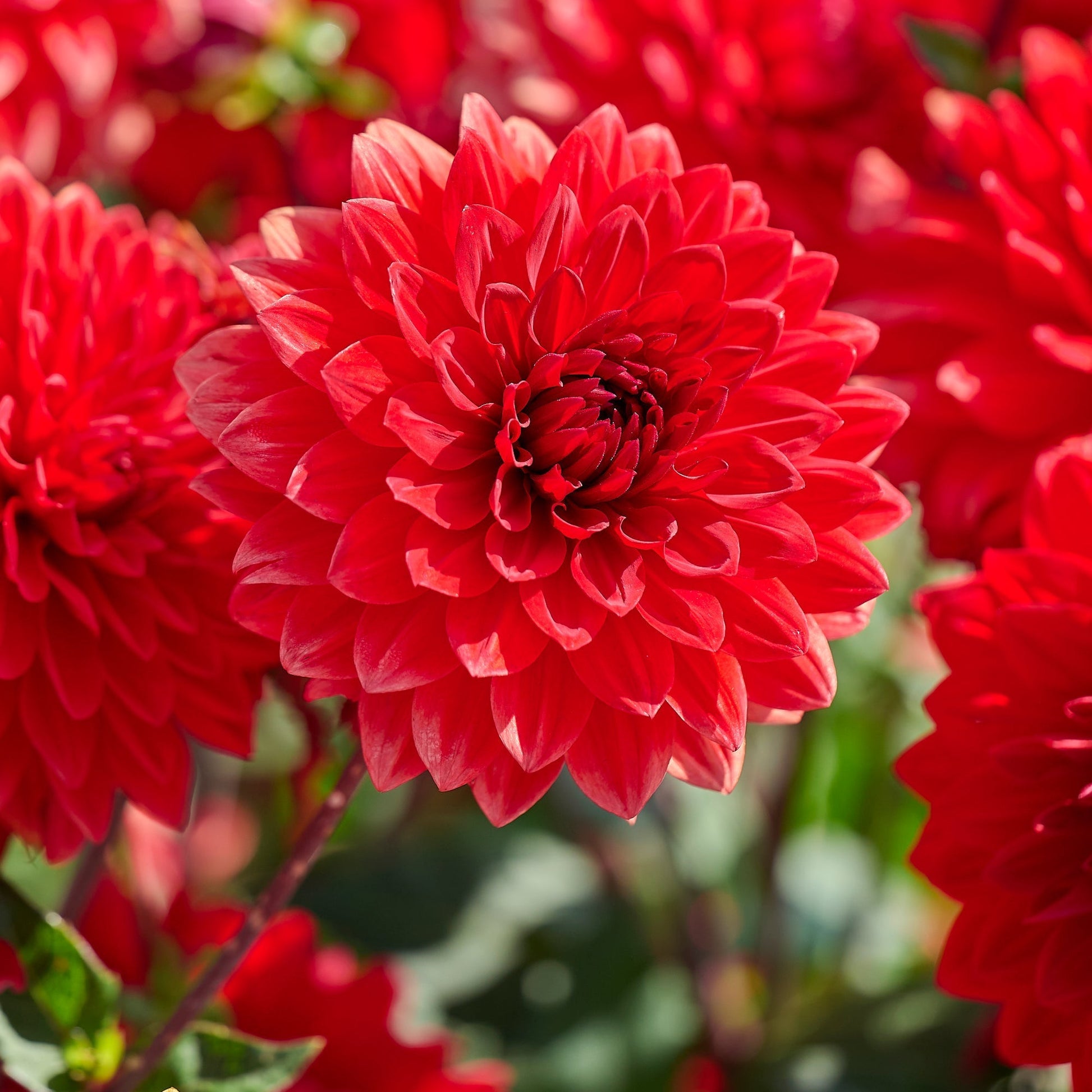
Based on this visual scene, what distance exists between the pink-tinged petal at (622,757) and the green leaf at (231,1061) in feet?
0.58

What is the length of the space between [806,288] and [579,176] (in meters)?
0.11

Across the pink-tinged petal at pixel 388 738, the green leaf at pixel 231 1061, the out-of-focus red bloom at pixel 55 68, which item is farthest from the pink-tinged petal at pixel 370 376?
the out-of-focus red bloom at pixel 55 68

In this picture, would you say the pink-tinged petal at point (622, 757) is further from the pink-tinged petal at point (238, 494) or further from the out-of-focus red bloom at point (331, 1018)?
the out-of-focus red bloom at point (331, 1018)

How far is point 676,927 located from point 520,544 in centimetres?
66

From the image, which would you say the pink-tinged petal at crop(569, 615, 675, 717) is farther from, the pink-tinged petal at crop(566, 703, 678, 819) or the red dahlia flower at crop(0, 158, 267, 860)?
the red dahlia flower at crop(0, 158, 267, 860)

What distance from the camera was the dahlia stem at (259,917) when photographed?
478mm

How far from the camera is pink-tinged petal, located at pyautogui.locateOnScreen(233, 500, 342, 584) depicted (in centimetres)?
44

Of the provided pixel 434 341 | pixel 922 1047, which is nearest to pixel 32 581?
pixel 434 341

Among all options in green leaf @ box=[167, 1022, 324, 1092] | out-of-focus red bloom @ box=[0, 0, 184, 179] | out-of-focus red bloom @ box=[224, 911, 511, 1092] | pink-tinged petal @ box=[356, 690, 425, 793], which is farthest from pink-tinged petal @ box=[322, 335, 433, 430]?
out-of-focus red bloom @ box=[0, 0, 184, 179]

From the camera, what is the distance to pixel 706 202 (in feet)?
1.64

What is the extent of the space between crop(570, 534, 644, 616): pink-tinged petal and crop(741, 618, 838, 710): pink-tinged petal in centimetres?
7

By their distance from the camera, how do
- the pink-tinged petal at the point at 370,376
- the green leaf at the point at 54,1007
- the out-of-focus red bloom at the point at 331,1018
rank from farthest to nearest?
1. the out-of-focus red bloom at the point at 331,1018
2. the green leaf at the point at 54,1007
3. the pink-tinged petal at the point at 370,376

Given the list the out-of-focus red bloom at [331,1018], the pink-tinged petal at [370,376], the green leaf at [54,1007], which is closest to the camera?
the pink-tinged petal at [370,376]

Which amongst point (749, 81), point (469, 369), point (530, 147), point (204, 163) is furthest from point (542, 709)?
point (204, 163)
